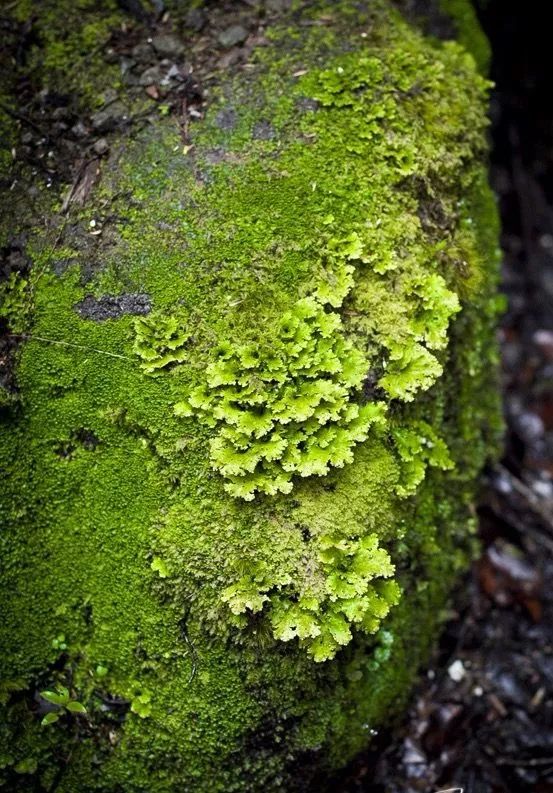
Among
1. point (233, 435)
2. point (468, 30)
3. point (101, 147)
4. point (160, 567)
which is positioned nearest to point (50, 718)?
point (160, 567)

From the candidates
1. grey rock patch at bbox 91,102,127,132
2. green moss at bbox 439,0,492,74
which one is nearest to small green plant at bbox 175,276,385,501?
grey rock patch at bbox 91,102,127,132

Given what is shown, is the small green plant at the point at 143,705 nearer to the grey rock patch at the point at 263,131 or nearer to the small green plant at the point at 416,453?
the small green plant at the point at 416,453

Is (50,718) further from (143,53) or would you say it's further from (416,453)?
(143,53)

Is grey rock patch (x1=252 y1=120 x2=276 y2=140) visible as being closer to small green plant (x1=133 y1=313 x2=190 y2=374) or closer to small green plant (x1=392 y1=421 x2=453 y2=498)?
small green plant (x1=133 y1=313 x2=190 y2=374)

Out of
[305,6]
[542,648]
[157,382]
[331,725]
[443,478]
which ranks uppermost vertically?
[305,6]

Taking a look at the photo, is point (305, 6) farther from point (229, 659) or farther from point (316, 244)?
point (229, 659)

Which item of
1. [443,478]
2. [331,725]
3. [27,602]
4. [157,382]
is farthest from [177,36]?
[331,725]

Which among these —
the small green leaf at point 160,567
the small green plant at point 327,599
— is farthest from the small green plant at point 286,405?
the small green leaf at point 160,567
